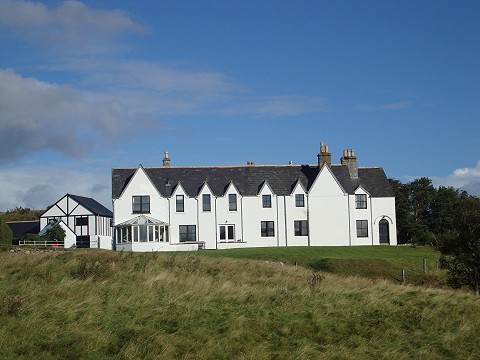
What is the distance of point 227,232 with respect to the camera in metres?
58.3

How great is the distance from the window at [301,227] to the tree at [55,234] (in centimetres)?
2250

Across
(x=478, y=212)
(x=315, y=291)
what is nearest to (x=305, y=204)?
(x=478, y=212)

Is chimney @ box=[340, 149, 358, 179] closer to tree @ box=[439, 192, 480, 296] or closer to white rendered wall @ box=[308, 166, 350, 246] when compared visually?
white rendered wall @ box=[308, 166, 350, 246]

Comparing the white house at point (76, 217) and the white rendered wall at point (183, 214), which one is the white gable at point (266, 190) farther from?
the white house at point (76, 217)

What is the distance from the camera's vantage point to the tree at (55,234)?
59.8 metres

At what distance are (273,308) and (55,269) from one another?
7.59 metres

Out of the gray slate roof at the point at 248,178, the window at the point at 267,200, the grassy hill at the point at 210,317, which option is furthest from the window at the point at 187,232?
the grassy hill at the point at 210,317

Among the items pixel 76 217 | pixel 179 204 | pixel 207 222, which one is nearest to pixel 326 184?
pixel 207 222

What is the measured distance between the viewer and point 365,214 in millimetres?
58969

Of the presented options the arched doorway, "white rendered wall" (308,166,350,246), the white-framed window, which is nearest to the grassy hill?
the white-framed window

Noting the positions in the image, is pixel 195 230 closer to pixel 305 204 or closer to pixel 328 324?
pixel 305 204

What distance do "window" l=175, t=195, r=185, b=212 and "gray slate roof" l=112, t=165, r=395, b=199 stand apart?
0.95 meters

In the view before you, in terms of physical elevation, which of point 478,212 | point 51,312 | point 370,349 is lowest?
point 370,349

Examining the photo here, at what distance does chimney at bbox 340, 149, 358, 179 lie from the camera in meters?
61.3
